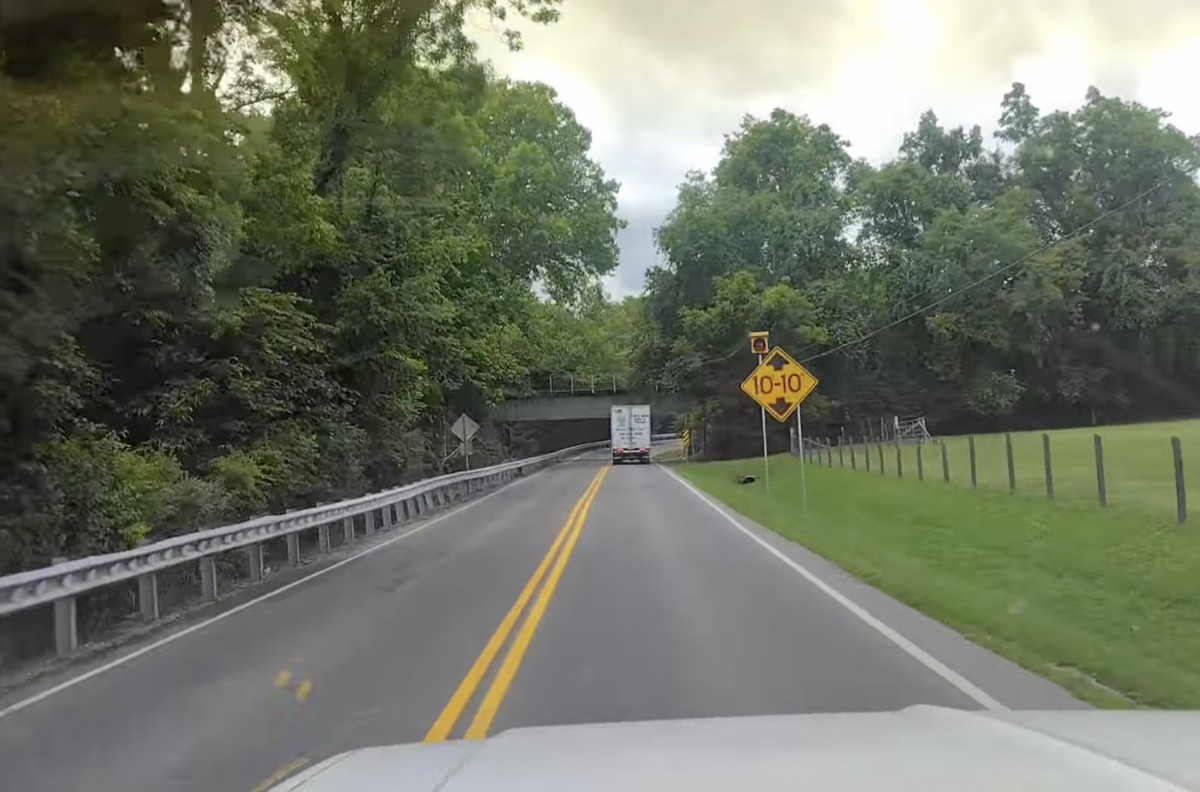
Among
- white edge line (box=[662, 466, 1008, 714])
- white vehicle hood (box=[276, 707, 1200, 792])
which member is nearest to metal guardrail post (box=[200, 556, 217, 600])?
white edge line (box=[662, 466, 1008, 714])

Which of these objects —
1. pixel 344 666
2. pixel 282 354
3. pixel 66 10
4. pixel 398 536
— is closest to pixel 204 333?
pixel 282 354

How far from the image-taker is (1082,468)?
2714 centimetres

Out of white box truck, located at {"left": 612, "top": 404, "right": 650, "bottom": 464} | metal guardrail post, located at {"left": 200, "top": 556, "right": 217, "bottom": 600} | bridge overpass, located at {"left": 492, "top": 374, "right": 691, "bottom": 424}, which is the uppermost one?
bridge overpass, located at {"left": 492, "top": 374, "right": 691, "bottom": 424}

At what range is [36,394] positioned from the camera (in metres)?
14.4

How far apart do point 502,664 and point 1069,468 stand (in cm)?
2257

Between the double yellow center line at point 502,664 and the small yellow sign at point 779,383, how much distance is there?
10.1m

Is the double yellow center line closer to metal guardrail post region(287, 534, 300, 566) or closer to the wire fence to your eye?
metal guardrail post region(287, 534, 300, 566)

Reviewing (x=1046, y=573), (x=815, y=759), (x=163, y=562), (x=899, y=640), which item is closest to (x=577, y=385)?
(x=1046, y=573)

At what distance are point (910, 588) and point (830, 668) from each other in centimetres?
462

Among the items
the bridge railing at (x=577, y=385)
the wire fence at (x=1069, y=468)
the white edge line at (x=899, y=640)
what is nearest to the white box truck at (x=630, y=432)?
the bridge railing at (x=577, y=385)

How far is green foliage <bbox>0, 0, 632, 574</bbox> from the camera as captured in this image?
1306 centimetres

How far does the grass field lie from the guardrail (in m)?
13.7

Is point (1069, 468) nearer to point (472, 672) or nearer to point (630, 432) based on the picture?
point (472, 672)

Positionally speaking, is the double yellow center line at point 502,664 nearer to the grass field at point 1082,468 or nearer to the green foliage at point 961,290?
the grass field at point 1082,468
